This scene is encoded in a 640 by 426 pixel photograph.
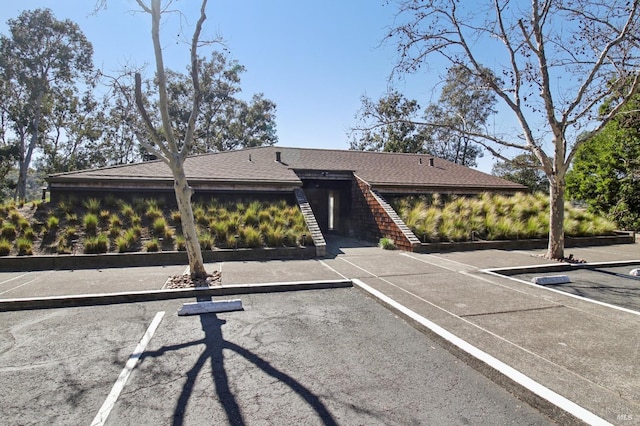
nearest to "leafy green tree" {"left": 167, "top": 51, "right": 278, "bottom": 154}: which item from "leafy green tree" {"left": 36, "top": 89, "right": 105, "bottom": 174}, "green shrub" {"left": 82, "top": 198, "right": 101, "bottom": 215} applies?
"leafy green tree" {"left": 36, "top": 89, "right": 105, "bottom": 174}

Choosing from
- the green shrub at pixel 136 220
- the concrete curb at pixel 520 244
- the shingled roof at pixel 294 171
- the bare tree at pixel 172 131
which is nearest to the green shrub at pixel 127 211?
the green shrub at pixel 136 220

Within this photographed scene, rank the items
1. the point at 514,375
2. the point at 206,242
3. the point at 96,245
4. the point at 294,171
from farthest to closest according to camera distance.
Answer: the point at 294,171 → the point at 206,242 → the point at 96,245 → the point at 514,375

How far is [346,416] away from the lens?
8.65ft

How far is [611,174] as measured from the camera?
17.5 meters

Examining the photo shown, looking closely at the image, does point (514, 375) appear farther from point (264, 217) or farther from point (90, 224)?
point (90, 224)

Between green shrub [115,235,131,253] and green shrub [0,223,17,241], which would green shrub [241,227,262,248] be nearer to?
green shrub [115,235,131,253]

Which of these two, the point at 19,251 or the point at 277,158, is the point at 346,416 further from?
the point at 277,158

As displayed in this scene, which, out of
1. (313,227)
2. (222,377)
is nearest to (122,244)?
(313,227)

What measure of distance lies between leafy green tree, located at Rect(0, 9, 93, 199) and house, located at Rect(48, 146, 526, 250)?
1591 cm

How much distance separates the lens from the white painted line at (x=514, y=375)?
2459mm

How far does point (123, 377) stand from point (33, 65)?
30867 millimetres

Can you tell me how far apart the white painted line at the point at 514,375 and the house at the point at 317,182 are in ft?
19.8

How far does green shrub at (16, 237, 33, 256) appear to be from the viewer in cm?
827

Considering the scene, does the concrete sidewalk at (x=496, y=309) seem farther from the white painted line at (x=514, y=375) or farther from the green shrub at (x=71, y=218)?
the green shrub at (x=71, y=218)
